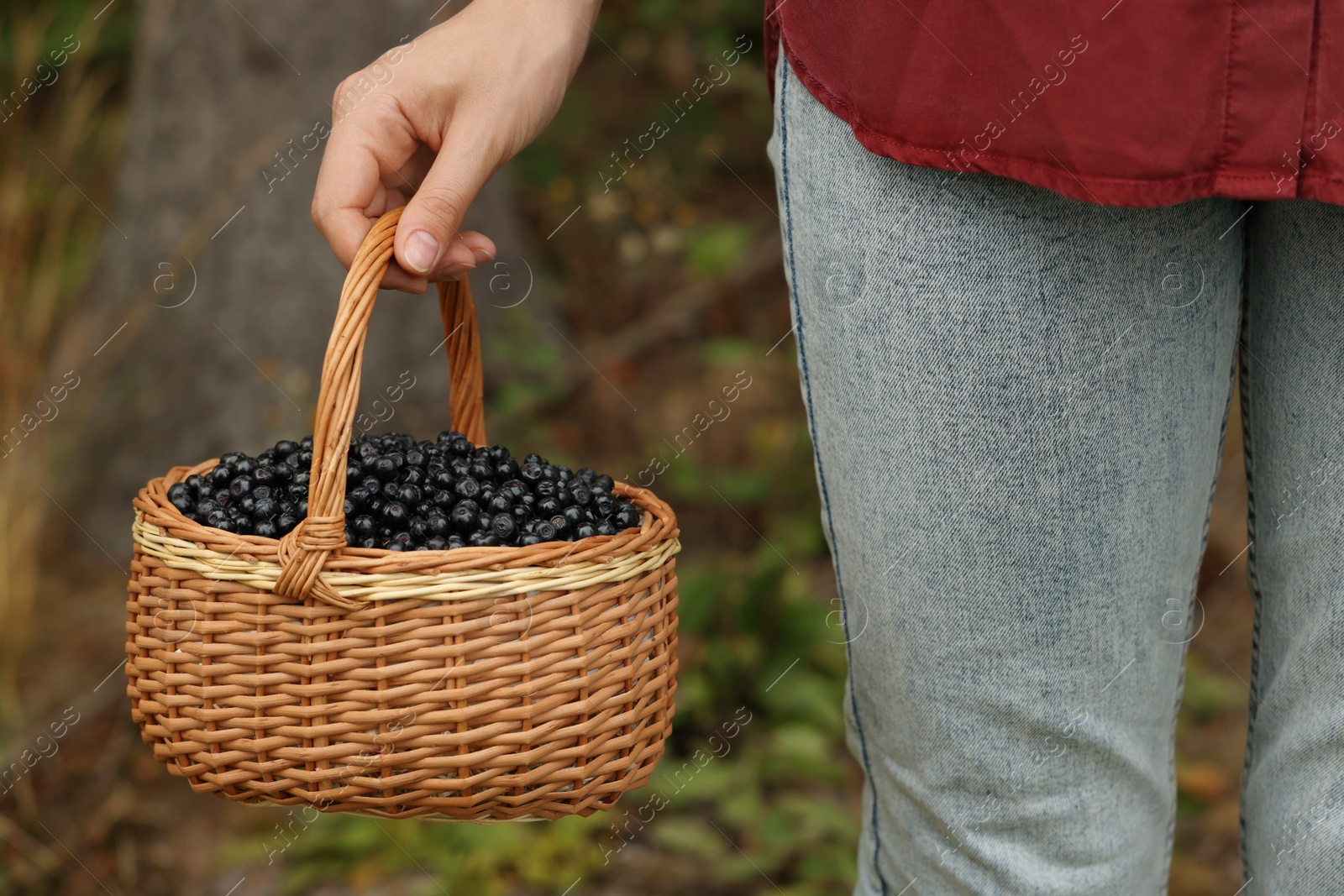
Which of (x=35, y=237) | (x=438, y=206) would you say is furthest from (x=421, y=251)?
(x=35, y=237)

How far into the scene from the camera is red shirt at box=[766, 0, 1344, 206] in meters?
0.64

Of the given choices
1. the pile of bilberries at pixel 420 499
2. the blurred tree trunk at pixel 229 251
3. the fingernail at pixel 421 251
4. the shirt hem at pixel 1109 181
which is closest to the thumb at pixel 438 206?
the fingernail at pixel 421 251

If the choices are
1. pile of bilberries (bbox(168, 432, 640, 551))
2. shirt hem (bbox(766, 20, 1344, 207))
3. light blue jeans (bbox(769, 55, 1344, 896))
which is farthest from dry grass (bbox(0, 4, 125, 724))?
shirt hem (bbox(766, 20, 1344, 207))

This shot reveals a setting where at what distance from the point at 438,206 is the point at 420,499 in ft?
0.83

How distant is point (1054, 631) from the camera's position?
0.79 metres

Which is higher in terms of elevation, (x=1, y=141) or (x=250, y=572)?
(x=1, y=141)

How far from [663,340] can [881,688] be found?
7.72 feet

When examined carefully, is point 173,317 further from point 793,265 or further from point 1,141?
point 793,265

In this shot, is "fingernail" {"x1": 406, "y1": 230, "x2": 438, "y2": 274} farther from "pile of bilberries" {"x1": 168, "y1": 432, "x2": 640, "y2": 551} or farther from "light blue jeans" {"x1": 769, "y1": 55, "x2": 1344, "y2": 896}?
"light blue jeans" {"x1": 769, "y1": 55, "x2": 1344, "y2": 896}

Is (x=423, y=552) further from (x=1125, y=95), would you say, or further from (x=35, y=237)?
(x=35, y=237)

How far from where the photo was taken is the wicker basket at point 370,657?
0.83 metres

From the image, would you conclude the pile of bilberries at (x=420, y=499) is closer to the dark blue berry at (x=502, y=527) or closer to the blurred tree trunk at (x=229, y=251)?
the dark blue berry at (x=502, y=527)

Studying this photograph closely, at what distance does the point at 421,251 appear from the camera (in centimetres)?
87

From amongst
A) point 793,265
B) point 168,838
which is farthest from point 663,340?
point 793,265
